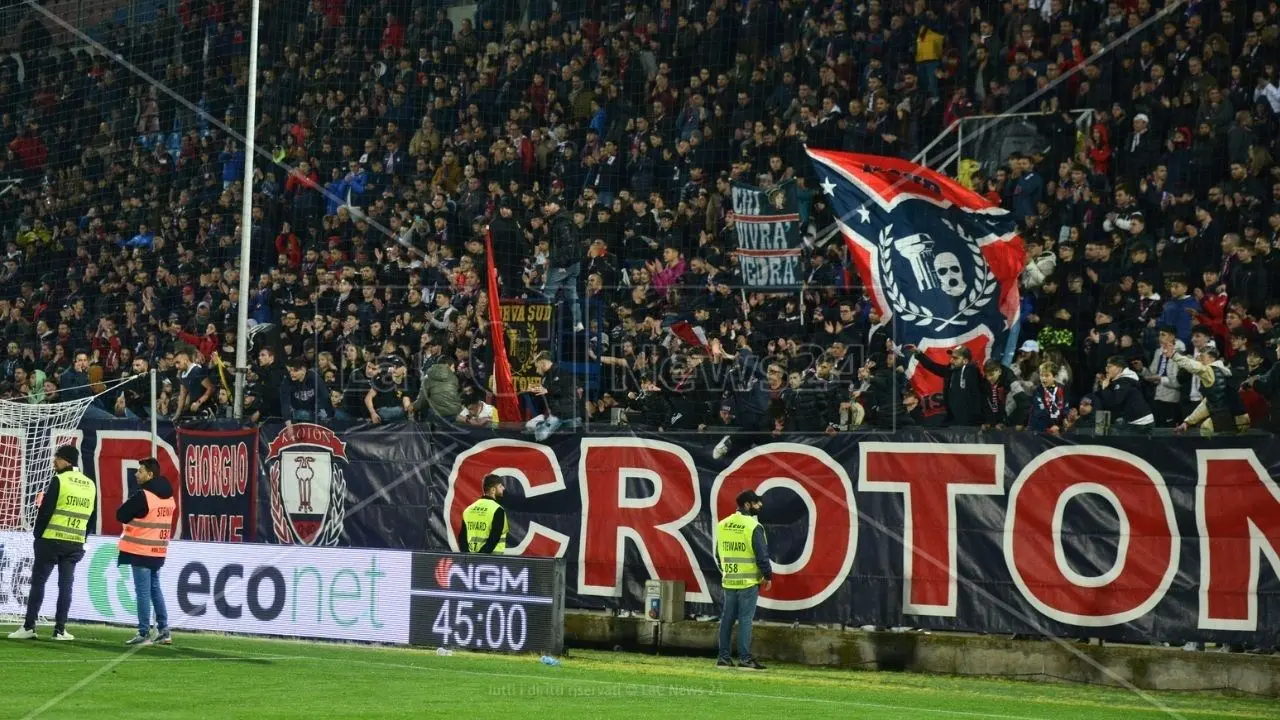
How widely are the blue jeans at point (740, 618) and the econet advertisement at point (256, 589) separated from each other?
341 cm

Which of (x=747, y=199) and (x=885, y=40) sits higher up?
(x=885, y=40)

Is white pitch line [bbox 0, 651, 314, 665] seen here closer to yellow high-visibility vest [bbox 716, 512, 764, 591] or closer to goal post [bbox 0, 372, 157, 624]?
yellow high-visibility vest [bbox 716, 512, 764, 591]

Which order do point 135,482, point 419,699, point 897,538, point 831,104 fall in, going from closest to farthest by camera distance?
point 419,699, point 897,538, point 135,482, point 831,104

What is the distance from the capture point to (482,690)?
1367 centimetres

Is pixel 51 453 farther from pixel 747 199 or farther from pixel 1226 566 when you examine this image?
pixel 1226 566

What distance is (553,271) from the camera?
2277cm

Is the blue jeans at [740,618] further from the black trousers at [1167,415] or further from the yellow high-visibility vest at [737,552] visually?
the black trousers at [1167,415]

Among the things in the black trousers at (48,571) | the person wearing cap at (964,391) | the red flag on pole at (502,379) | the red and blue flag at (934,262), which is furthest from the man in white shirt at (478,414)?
the person wearing cap at (964,391)

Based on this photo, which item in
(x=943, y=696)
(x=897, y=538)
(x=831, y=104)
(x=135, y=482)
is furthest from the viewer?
(x=831, y=104)

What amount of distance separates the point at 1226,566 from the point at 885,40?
10775 mm

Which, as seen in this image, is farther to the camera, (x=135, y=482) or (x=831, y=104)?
(x=831, y=104)

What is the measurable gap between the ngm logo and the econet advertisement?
0.44m

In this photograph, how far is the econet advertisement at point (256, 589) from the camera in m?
17.5

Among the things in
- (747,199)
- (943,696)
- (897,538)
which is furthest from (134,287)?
(943,696)
